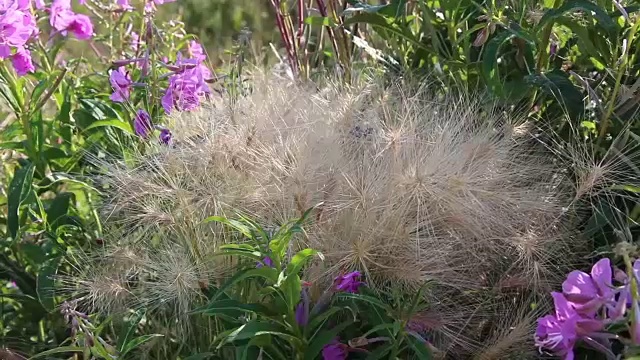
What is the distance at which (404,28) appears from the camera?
1.62m

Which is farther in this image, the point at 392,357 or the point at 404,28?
the point at 404,28

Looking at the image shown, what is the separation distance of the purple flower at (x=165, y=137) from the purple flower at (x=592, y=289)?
698mm

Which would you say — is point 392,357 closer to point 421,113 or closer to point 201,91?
point 421,113

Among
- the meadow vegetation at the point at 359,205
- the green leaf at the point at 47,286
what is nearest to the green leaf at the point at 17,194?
the meadow vegetation at the point at 359,205

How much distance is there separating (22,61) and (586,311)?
1.11 meters

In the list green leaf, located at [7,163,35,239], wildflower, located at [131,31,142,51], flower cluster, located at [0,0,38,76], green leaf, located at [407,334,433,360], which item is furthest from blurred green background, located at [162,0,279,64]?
green leaf, located at [407,334,433,360]

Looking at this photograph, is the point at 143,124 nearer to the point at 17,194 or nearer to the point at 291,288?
the point at 17,194

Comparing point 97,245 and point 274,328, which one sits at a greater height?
point 274,328

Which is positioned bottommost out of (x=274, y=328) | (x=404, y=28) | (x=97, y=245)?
(x=97, y=245)

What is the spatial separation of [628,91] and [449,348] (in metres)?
0.51

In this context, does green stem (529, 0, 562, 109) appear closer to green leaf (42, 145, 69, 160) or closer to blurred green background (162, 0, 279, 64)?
green leaf (42, 145, 69, 160)

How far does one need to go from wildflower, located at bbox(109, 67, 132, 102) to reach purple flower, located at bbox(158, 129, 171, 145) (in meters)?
0.15

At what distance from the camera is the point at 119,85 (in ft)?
5.29

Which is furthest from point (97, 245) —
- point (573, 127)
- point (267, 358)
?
point (573, 127)
